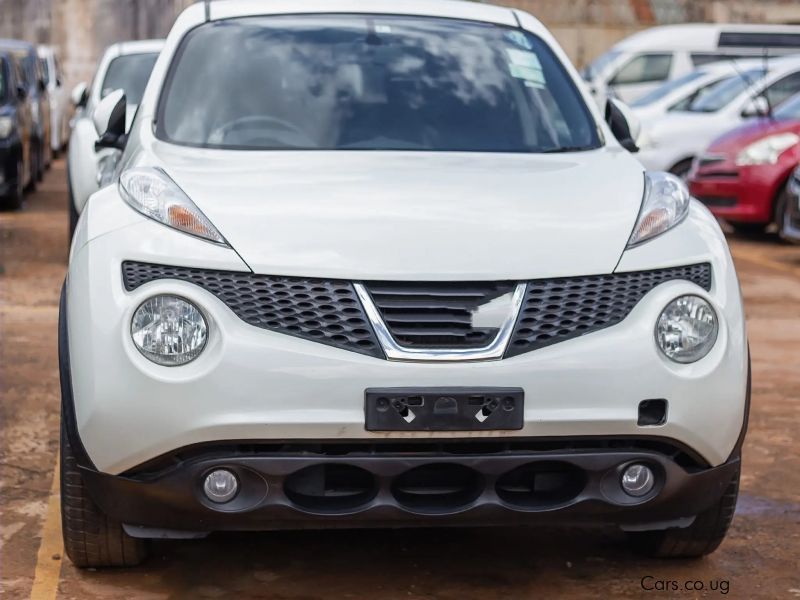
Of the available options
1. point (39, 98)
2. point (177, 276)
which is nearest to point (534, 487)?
point (177, 276)

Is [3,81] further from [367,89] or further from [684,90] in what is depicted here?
[367,89]

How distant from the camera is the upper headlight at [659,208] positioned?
448 centimetres

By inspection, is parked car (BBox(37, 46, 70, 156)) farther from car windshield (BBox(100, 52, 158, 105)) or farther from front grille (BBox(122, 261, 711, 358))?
front grille (BBox(122, 261, 711, 358))

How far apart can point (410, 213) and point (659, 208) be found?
736 millimetres

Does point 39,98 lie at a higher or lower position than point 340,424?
lower

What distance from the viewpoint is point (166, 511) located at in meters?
4.23

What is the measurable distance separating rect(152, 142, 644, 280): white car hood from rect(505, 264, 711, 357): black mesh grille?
4 cm

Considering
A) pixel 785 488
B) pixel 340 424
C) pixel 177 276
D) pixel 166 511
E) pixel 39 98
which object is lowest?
pixel 39 98

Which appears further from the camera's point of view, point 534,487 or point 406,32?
point 406,32

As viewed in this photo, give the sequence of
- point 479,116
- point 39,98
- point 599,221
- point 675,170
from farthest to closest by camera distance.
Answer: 1. point 39,98
2. point 675,170
3. point 479,116
4. point 599,221

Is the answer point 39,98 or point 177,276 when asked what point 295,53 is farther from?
point 39,98

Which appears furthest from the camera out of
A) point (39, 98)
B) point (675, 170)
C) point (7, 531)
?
point (39, 98)

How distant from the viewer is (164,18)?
46250 mm

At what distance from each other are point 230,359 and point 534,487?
87cm
